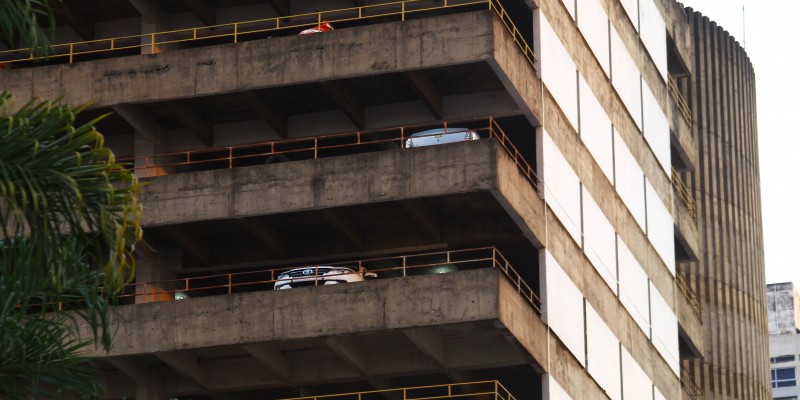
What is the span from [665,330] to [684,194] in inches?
372

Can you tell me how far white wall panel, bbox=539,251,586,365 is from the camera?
5119cm

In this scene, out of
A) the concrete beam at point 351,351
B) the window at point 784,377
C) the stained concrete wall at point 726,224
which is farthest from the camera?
the window at point 784,377

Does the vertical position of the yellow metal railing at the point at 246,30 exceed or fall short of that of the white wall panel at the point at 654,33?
it falls short

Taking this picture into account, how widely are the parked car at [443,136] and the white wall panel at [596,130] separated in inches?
323

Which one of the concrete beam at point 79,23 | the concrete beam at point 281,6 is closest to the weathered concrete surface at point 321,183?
the concrete beam at point 281,6

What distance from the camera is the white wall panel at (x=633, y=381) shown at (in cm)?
5928

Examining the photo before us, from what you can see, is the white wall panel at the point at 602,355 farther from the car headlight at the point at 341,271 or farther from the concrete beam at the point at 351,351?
the car headlight at the point at 341,271

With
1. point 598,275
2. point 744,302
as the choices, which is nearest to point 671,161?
point 744,302

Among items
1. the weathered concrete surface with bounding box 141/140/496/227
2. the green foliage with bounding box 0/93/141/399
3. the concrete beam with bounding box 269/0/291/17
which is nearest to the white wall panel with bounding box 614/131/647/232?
the concrete beam with bounding box 269/0/291/17

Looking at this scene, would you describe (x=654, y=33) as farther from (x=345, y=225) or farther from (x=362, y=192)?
(x=362, y=192)

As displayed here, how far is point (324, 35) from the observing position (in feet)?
165

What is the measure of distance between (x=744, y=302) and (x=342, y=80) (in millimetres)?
33480

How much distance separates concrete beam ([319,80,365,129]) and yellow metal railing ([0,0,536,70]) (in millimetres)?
1865

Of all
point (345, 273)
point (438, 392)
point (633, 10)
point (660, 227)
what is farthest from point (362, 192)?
point (660, 227)
